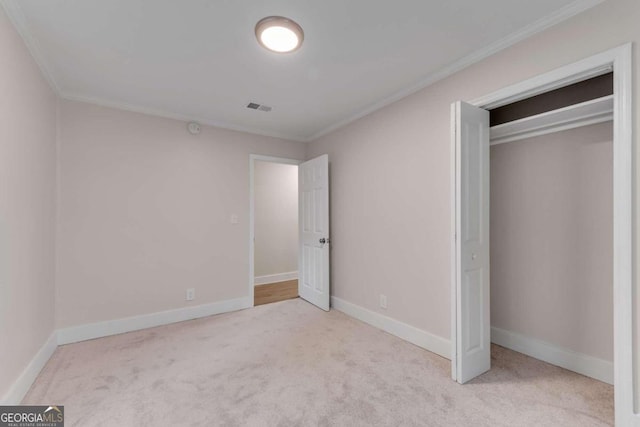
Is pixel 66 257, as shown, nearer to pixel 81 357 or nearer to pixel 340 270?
pixel 81 357

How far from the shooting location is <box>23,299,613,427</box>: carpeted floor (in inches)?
68.2

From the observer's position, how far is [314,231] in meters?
4.03

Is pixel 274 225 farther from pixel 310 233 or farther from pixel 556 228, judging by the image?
pixel 556 228

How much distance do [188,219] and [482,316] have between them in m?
3.24

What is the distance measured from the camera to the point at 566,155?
2277mm

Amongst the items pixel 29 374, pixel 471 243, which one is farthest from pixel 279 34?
pixel 29 374

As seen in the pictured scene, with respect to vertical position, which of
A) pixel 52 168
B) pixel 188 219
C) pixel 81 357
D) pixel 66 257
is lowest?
pixel 81 357

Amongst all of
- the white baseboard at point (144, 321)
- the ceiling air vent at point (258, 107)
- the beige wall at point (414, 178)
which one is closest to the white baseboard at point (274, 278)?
the white baseboard at point (144, 321)

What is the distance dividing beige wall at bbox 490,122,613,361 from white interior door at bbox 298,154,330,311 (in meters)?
1.90

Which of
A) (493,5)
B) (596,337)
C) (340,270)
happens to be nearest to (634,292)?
(596,337)

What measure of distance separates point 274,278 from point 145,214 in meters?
2.85

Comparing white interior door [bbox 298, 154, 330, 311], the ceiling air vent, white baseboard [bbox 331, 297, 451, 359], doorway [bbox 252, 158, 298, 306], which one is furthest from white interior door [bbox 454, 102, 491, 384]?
doorway [bbox 252, 158, 298, 306]

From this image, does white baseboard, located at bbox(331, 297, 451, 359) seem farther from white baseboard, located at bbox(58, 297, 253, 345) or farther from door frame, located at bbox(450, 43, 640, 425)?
white baseboard, located at bbox(58, 297, 253, 345)

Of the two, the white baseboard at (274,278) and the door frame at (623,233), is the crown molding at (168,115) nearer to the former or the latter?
the white baseboard at (274,278)
